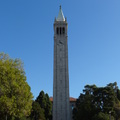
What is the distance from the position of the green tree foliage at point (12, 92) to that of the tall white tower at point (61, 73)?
75.8ft

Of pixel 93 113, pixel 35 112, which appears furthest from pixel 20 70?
pixel 35 112

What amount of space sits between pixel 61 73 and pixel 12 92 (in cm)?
2804

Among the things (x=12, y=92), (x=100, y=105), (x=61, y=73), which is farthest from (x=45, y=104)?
(x=12, y=92)

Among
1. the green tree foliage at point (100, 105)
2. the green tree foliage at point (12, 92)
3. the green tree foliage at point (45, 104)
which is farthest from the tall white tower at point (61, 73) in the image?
the green tree foliage at point (12, 92)

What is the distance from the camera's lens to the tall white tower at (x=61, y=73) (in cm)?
5441

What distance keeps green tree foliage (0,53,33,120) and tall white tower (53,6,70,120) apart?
23111 mm

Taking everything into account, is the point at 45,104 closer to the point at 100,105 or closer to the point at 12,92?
the point at 100,105

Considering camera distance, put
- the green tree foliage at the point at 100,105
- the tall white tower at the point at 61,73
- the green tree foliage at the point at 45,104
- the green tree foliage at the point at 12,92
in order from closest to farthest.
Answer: the green tree foliage at the point at 12,92, the green tree foliage at the point at 100,105, the tall white tower at the point at 61,73, the green tree foliage at the point at 45,104

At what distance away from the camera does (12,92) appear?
1198 inches

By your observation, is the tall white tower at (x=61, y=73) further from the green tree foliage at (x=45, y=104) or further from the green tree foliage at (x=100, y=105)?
the green tree foliage at (x=45, y=104)

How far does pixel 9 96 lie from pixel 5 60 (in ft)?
19.5

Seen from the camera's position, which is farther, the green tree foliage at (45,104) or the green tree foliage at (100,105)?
the green tree foliage at (45,104)

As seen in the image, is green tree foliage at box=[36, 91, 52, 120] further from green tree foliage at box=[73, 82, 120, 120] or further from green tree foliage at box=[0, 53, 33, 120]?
green tree foliage at box=[0, 53, 33, 120]

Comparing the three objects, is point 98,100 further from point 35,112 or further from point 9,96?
point 9,96
